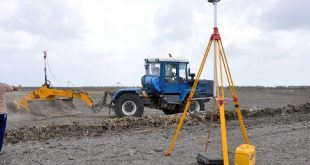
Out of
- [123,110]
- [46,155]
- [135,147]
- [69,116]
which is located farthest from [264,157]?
[69,116]

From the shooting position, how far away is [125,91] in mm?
18703

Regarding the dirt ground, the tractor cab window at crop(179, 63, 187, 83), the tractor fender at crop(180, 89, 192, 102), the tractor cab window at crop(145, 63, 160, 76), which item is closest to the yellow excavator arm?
the tractor cab window at crop(145, 63, 160, 76)

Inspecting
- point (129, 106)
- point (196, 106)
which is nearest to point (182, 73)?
point (196, 106)

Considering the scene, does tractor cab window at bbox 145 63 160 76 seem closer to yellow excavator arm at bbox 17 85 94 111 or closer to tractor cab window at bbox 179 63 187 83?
tractor cab window at bbox 179 63 187 83

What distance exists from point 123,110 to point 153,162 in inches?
384

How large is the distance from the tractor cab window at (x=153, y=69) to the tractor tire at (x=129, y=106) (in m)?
1.30

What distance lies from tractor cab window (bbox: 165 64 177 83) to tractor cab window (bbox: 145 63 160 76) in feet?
1.22

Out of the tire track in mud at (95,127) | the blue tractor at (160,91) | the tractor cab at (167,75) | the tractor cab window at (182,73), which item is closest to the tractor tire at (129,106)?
the blue tractor at (160,91)

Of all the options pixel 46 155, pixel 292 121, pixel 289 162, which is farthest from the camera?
pixel 292 121

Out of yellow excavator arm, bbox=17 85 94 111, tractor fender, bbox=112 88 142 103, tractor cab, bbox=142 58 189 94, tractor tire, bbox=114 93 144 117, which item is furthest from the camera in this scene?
yellow excavator arm, bbox=17 85 94 111

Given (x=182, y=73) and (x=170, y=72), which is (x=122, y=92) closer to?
(x=170, y=72)

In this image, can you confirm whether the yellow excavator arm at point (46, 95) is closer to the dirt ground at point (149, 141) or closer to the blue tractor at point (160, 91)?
the blue tractor at point (160, 91)

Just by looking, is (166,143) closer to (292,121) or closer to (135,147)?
(135,147)

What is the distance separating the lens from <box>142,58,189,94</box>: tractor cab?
18.4m
